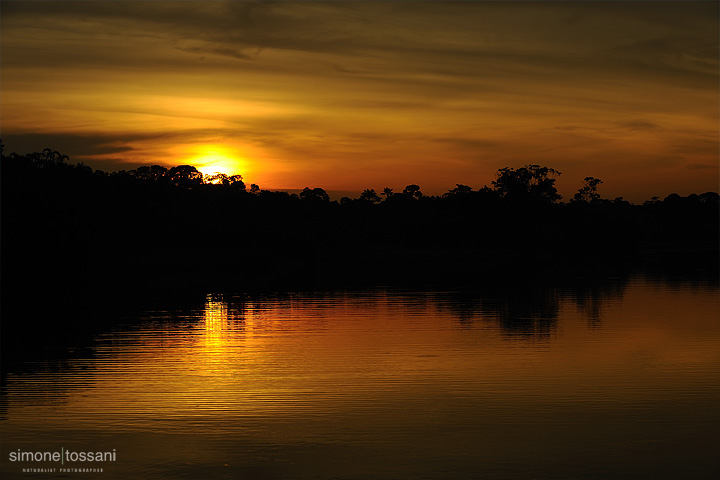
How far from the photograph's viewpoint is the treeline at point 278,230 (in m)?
43.2

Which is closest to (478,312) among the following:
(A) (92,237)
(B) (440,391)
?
(B) (440,391)

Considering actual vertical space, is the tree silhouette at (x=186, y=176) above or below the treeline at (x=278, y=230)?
above

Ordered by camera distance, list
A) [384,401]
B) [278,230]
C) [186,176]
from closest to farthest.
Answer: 1. [384,401]
2. [278,230]
3. [186,176]

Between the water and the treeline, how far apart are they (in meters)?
21.6

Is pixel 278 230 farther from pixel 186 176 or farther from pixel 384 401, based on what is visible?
pixel 384 401

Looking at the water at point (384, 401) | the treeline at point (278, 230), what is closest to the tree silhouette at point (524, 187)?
the treeline at point (278, 230)

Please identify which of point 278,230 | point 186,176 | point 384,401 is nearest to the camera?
point 384,401

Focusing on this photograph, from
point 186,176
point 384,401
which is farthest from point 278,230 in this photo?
point 384,401

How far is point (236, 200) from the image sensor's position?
92.8m

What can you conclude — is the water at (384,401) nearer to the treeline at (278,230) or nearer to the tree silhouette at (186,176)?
the treeline at (278,230)

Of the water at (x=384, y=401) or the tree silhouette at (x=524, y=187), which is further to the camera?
the tree silhouette at (x=524, y=187)

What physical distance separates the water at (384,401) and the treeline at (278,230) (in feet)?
71.0

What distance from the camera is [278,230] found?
7488 centimetres

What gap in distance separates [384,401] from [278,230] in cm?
6207
